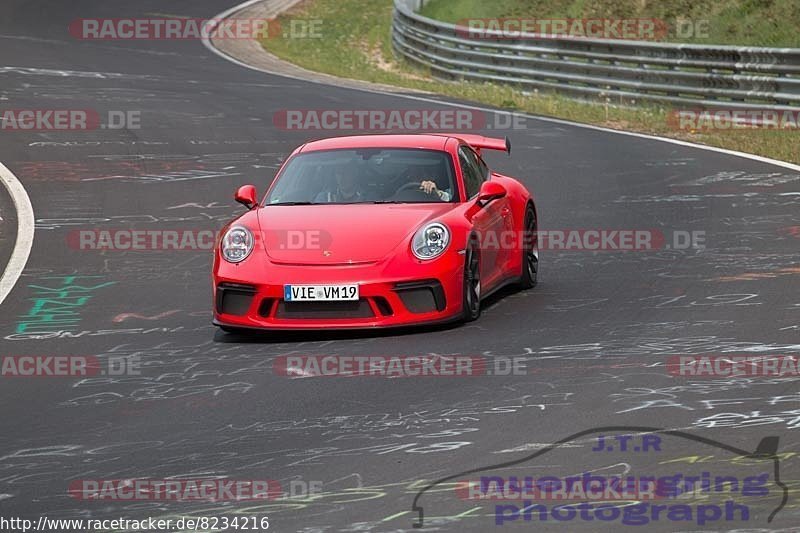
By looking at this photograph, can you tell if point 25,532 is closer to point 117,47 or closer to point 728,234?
point 728,234

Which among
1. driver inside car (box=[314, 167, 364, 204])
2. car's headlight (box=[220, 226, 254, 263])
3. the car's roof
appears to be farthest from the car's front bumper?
the car's roof

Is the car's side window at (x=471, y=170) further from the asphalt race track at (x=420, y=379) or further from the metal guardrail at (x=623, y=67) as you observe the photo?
the metal guardrail at (x=623, y=67)

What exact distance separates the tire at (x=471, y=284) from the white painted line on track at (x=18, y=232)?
390 cm

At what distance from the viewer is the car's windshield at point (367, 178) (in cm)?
1168

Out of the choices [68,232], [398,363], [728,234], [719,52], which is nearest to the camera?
[398,363]

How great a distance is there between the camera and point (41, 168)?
2019 cm

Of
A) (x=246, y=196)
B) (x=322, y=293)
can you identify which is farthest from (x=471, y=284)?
(x=246, y=196)

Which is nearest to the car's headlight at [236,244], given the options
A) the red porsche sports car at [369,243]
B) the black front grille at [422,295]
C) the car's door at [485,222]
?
the red porsche sports car at [369,243]

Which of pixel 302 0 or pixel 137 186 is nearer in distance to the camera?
pixel 137 186

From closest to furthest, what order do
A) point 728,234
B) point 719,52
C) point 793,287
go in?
point 793,287
point 728,234
point 719,52

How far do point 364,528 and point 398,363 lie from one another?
3398 mm

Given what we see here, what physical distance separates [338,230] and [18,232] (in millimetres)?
5944

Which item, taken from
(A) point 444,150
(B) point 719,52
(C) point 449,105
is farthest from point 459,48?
(A) point 444,150

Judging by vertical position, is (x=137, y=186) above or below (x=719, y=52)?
below
